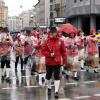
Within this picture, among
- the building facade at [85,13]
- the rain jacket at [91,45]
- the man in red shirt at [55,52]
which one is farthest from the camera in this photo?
the building facade at [85,13]

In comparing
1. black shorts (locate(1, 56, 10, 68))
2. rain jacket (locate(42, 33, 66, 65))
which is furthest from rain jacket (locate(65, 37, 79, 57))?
rain jacket (locate(42, 33, 66, 65))

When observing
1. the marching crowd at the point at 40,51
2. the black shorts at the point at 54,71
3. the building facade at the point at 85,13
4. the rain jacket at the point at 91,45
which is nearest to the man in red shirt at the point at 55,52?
the black shorts at the point at 54,71

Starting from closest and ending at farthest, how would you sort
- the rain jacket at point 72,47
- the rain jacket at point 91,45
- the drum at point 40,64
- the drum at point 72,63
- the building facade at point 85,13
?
the drum at point 40,64 < the rain jacket at point 72,47 < the drum at point 72,63 < the rain jacket at point 91,45 < the building facade at point 85,13

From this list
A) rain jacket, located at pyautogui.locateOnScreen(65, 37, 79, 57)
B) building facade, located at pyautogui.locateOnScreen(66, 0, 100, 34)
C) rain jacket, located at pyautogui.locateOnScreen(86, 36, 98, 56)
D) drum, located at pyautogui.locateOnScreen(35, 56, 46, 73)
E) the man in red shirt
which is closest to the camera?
the man in red shirt

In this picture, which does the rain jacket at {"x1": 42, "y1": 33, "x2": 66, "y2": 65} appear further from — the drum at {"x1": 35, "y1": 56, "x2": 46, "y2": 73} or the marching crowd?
the drum at {"x1": 35, "y1": 56, "x2": 46, "y2": 73}

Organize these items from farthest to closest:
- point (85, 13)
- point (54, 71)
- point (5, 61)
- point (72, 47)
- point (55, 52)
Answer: point (85, 13)
point (5, 61)
point (72, 47)
point (54, 71)
point (55, 52)

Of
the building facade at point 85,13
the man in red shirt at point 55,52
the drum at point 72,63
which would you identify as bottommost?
the drum at point 72,63

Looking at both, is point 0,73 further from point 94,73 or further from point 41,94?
point 41,94

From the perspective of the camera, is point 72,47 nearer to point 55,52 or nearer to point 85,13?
point 55,52

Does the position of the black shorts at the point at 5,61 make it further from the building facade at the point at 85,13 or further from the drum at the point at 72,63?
the building facade at the point at 85,13

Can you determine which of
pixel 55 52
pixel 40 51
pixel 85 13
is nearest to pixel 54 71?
pixel 55 52

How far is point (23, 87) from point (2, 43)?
107 inches

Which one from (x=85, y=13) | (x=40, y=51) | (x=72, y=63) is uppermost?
(x=85, y=13)

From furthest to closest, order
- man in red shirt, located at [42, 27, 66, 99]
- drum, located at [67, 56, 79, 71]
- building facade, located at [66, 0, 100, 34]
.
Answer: building facade, located at [66, 0, 100, 34], drum, located at [67, 56, 79, 71], man in red shirt, located at [42, 27, 66, 99]
